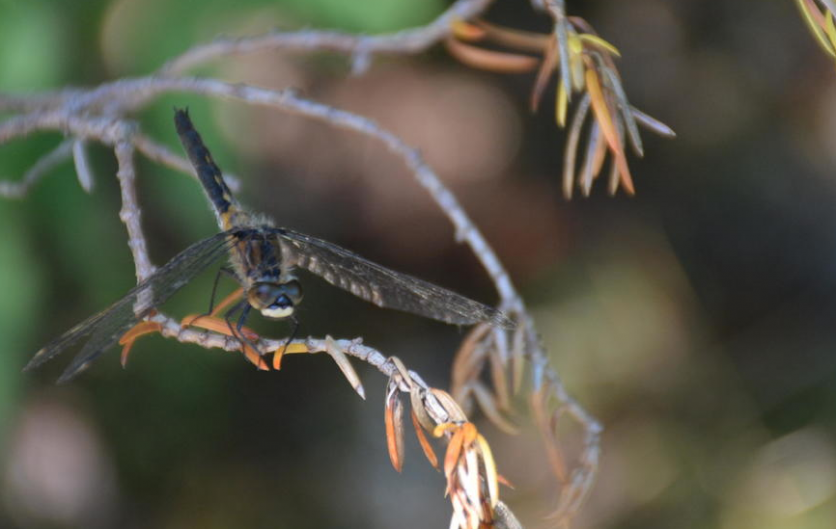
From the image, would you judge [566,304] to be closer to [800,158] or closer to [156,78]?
[800,158]

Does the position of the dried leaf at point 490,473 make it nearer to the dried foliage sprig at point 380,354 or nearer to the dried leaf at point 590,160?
the dried foliage sprig at point 380,354

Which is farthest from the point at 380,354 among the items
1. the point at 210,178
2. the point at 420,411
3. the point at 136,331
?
the point at 210,178

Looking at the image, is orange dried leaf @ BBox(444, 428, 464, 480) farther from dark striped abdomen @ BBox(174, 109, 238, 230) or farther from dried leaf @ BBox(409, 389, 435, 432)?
dark striped abdomen @ BBox(174, 109, 238, 230)

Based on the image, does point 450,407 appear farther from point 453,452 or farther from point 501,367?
point 501,367

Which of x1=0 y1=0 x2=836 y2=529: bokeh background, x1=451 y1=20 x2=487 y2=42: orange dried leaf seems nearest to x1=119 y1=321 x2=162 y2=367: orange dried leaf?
x1=451 y1=20 x2=487 y2=42: orange dried leaf

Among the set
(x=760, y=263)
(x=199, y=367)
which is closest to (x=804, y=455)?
(x=760, y=263)
